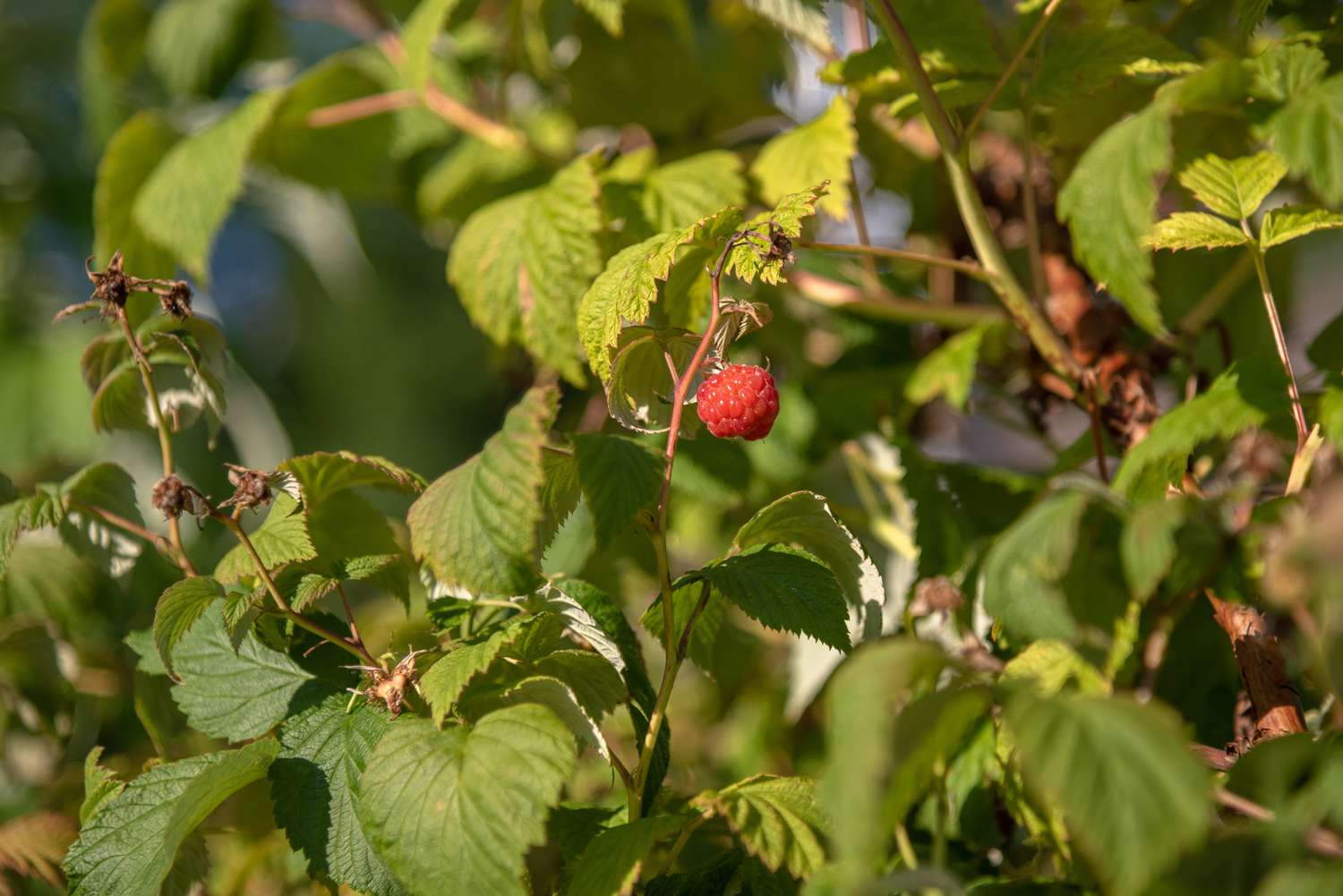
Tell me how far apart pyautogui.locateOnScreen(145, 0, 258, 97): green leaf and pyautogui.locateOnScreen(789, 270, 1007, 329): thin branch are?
617mm

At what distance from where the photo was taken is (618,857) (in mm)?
438

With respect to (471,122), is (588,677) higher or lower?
lower

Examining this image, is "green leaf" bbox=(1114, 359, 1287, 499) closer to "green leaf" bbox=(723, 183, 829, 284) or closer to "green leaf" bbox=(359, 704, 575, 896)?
"green leaf" bbox=(723, 183, 829, 284)

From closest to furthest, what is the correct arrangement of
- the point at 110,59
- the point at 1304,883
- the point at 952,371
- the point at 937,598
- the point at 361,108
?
the point at 1304,883 → the point at 937,598 → the point at 952,371 → the point at 361,108 → the point at 110,59

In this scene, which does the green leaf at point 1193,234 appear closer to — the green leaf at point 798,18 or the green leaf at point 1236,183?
the green leaf at point 1236,183

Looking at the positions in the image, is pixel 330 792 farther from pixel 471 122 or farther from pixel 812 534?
pixel 471 122

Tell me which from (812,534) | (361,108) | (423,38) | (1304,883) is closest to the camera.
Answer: (1304,883)

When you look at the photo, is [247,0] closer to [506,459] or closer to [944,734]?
[506,459]

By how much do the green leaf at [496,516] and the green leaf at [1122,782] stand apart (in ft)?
0.66

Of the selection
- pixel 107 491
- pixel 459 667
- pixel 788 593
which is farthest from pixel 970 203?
pixel 107 491

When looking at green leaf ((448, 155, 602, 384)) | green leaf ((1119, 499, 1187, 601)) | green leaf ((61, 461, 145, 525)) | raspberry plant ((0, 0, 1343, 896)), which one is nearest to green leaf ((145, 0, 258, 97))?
raspberry plant ((0, 0, 1343, 896))

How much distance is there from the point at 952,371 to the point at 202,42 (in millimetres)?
779

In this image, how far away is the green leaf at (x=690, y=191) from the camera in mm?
686

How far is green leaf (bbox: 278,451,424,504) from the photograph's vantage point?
544 mm
